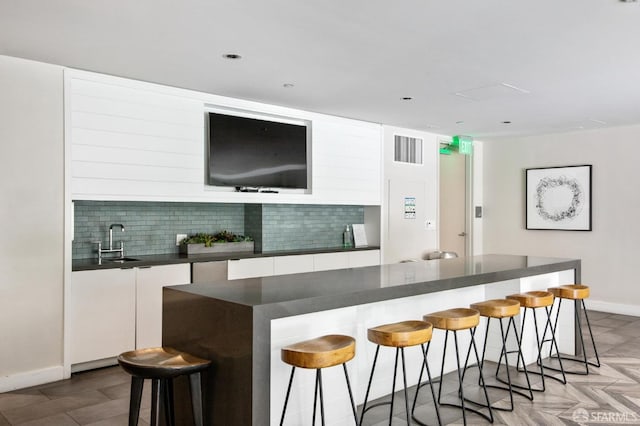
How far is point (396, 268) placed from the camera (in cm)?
414

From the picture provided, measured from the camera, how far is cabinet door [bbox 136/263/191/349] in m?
4.74

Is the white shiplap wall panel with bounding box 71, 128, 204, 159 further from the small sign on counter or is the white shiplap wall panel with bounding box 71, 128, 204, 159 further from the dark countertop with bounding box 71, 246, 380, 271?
the small sign on counter

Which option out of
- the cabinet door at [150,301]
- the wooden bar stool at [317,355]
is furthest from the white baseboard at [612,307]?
the wooden bar stool at [317,355]

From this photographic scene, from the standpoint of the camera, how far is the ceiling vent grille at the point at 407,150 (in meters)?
7.34

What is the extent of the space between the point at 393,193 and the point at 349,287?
431 cm

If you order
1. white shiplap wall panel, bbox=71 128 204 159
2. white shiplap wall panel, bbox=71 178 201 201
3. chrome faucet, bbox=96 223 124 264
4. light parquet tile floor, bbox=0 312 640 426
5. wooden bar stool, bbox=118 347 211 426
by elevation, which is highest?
white shiplap wall panel, bbox=71 128 204 159

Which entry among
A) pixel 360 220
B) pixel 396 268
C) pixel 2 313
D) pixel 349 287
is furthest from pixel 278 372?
pixel 360 220

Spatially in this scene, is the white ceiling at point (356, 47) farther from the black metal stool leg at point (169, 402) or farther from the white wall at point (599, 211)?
the black metal stool leg at point (169, 402)

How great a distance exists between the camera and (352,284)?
10.7 ft

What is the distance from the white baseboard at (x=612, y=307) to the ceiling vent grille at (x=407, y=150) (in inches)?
124

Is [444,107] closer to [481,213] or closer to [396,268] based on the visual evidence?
[396,268]

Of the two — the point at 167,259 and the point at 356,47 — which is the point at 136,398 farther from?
the point at 356,47

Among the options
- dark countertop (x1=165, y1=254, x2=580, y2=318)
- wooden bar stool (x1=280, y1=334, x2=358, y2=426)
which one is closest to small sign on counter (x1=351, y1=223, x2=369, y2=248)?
dark countertop (x1=165, y1=254, x2=580, y2=318)

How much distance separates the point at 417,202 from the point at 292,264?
2535 mm
